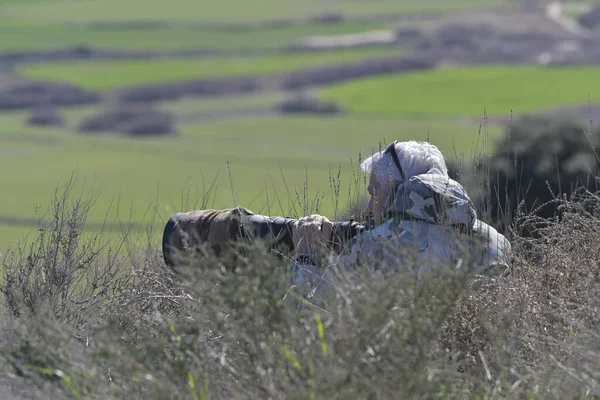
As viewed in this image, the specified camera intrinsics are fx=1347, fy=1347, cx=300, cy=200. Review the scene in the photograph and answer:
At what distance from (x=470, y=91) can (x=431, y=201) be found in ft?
246

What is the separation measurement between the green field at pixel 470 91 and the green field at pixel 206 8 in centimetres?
3725

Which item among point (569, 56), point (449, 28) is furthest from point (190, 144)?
point (449, 28)

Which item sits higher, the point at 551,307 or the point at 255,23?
the point at 551,307

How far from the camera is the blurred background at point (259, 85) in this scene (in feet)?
164

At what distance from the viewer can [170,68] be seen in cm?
9375

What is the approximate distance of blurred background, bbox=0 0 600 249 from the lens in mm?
49969

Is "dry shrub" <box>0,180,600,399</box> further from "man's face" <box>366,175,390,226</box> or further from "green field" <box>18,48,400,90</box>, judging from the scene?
"green field" <box>18,48,400,90</box>

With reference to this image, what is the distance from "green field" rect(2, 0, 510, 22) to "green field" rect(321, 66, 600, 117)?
37.3m

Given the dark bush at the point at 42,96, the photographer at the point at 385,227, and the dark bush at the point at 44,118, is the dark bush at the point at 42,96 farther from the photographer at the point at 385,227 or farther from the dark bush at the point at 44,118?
the photographer at the point at 385,227

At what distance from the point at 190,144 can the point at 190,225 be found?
55.7 metres

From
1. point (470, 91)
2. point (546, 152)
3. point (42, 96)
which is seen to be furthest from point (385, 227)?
point (42, 96)

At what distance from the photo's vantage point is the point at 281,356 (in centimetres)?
394

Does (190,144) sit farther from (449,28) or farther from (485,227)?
(485,227)

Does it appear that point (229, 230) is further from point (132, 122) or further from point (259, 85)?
point (259, 85)
